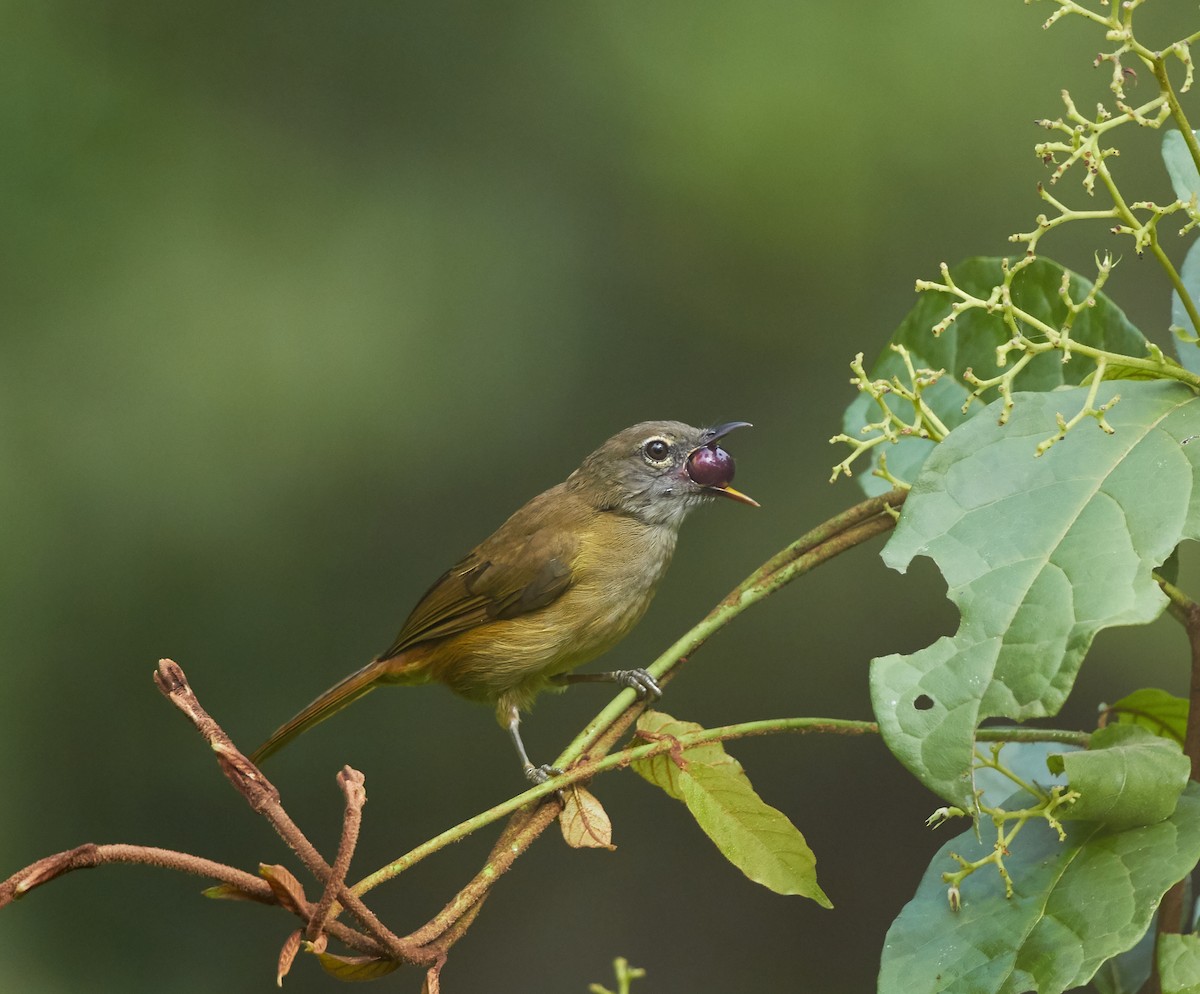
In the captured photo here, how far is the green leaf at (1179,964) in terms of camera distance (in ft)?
3.70

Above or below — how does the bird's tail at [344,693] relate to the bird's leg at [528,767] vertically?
above

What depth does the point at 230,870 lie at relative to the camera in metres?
0.91

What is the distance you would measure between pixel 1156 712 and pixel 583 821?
0.62m

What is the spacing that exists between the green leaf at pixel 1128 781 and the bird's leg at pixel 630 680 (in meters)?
0.40

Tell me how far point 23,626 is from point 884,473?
4738 millimetres

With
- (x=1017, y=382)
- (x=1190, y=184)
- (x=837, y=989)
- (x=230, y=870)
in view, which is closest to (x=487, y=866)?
(x=230, y=870)

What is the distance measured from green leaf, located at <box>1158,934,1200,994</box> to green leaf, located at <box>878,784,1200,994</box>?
90 millimetres

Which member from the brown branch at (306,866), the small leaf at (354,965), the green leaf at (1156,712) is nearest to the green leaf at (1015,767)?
the green leaf at (1156,712)

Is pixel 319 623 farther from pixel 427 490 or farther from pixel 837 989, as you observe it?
pixel 837 989

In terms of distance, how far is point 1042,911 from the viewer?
116cm

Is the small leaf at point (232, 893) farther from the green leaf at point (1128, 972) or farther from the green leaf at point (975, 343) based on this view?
the green leaf at point (1128, 972)

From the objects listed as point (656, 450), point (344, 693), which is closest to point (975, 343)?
point (656, 450)

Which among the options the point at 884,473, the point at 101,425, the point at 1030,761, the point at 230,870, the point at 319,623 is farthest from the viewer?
the point at 319,623

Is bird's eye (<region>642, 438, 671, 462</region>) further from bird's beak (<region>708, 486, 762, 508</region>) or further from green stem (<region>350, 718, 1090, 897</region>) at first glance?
green stem (<region>350, 718, 1090, 897</region>)
